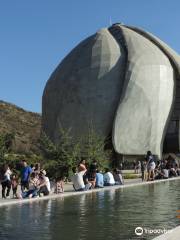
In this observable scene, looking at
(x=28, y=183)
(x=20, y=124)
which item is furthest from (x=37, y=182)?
(x=20, y=124)

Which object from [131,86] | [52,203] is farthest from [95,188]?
[131,86]

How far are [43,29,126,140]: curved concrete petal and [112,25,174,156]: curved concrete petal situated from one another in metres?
1.07

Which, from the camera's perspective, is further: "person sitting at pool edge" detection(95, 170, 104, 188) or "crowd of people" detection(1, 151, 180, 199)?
"person sitting at pool edge" detection(95, 170, 104, 188)

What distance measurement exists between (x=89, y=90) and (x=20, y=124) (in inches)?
2899

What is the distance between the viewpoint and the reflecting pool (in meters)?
9.32

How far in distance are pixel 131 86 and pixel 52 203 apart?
87.8ft

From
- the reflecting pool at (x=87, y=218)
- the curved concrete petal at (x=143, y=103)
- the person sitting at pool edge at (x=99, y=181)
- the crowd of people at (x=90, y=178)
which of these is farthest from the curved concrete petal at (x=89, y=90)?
the reflecting pool at (x=87, y=218)

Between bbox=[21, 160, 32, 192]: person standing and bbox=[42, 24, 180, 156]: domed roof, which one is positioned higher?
bbox=[42, 24, 180, 156]: domed roof

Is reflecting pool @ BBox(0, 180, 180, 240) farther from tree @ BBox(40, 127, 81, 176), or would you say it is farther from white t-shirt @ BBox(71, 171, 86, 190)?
tree @ BBox(40, 127, 81, 176)

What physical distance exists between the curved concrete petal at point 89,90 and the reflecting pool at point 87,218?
2548 centimetres

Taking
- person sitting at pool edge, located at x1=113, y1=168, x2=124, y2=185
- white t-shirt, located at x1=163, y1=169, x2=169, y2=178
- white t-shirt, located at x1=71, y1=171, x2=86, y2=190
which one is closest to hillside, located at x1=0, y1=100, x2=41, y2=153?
white t-shirt, located at x1=163, y1=169, x2=169, y2=178

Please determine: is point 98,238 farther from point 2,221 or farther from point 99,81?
point 99,81

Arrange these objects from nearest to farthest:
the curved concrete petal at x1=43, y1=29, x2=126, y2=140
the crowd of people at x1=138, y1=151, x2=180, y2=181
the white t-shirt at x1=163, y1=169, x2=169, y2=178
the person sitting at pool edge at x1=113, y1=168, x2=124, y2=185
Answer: the person sitting at pool edge at x1=113, y1=168, x2=124, y2=185
the crowd of people at x1=138, y1=151, x2=180, y2=181
the white t-shirt at x1=163, y1=169, x2=169, y2=178
the curved concrete petal at x1=43, y1=29, x2=126, y2=140

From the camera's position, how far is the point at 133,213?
12227 millimetres
